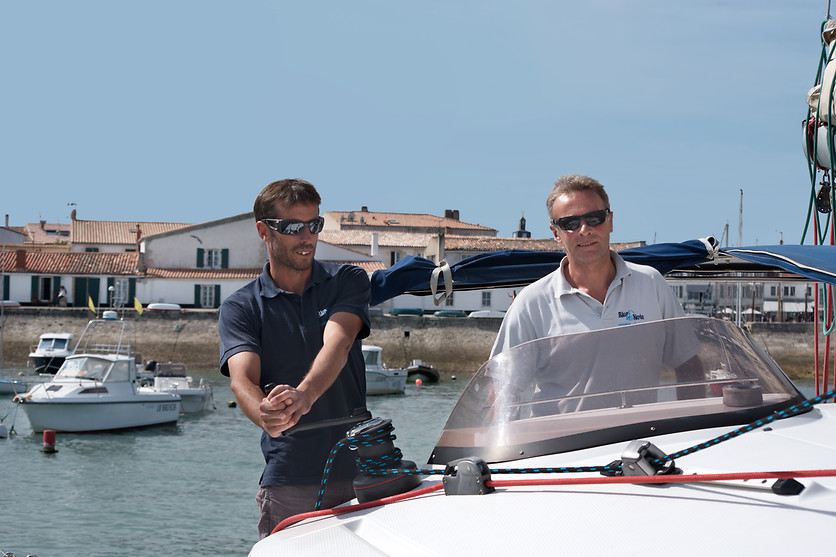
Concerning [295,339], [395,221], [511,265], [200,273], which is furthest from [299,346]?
[395,221]

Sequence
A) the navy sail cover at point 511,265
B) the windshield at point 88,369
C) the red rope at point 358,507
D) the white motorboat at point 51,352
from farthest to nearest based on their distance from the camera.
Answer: the white motorboat at point 51,352, the windshield at point 88,369, the navy sail cover at point 511,265, the red rope at point 358,507

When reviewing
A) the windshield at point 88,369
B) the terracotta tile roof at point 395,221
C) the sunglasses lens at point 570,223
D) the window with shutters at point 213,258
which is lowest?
the windshield at point 88,369

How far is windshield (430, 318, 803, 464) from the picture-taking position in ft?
9.31

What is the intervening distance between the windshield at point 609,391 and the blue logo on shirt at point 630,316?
47 centimetres

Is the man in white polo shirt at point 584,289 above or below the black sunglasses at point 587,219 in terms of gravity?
below

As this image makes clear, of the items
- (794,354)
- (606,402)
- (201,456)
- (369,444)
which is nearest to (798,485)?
(606,402)

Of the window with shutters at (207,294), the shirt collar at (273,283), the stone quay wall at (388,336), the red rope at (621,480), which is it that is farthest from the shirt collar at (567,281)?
the window with shutters at (207,294)

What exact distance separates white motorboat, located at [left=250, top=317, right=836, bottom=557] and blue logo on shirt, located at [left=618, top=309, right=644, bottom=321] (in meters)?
0.45

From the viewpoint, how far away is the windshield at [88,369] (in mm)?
25984

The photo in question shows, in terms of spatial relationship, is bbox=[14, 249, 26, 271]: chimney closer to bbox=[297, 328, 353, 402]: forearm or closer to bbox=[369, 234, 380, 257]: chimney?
bbox=[369, 234, 380, 257]: chimney

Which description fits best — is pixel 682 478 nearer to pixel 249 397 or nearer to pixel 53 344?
pixel 249 397

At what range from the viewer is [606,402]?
286 cm

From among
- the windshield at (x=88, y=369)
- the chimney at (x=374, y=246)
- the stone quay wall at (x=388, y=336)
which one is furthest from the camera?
the chimney at (x=374, y=246)

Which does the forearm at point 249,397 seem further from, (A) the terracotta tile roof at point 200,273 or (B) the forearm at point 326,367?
(A) the terracotta tile roof at point 200,273
